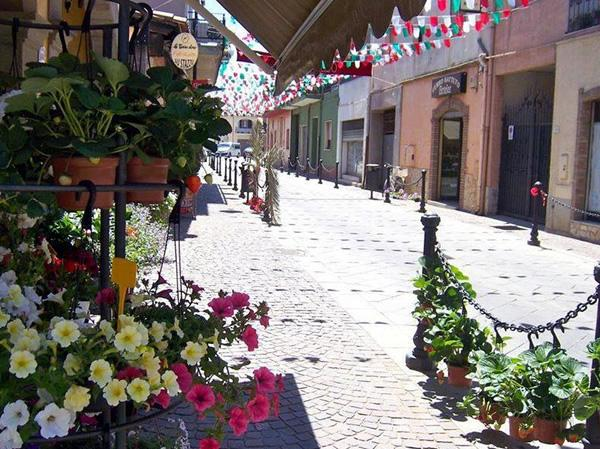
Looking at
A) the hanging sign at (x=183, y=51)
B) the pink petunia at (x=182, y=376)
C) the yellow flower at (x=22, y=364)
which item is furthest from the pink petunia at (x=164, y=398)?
the hanging sign at (x=183, y=51)

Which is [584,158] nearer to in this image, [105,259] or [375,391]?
[375,391]

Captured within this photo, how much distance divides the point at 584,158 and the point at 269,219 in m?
6.17

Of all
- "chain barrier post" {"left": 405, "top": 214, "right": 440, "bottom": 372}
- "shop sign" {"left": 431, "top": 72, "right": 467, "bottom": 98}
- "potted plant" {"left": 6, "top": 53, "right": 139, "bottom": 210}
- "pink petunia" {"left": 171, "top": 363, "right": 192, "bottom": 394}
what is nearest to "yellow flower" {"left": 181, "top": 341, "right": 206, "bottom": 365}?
"pink petunia" {"left": 171, "top": 363, "right": 192, "bottom": 394}

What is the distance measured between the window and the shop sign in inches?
532

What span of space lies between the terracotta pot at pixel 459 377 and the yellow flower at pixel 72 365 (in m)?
3.37

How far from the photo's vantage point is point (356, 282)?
822 centimetres

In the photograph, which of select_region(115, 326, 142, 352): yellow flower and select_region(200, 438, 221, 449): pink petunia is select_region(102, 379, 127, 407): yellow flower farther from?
select_region(200, 438, 221, 449): pink petunia

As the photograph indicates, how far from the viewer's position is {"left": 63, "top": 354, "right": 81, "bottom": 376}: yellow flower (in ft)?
5.42

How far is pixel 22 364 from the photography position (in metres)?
1.60

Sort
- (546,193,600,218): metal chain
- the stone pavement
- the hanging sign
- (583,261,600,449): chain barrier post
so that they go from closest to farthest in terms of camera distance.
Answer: (583,261,600,449): chain barrier post
the stone pavement
the hanging sign
(546,193,600,218): metal chain

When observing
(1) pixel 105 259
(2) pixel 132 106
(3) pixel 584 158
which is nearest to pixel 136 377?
(1) pixel 105 259

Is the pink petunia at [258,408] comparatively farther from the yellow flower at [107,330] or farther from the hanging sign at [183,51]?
the hanging sign at [183,51]

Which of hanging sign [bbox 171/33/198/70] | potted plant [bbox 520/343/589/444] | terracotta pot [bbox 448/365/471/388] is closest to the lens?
potted plant [bbox 520/343/589/444]

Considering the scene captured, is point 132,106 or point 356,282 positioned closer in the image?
point 132,106
